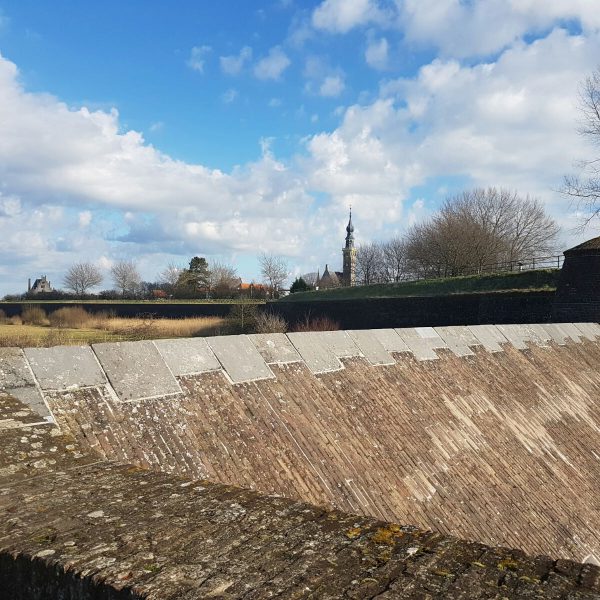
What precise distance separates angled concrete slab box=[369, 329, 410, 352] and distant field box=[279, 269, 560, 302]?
2048 centimetres

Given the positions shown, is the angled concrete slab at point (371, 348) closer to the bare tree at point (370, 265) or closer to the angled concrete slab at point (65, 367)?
the angled concrete slab at point (65, 367)

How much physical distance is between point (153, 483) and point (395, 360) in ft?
12.3

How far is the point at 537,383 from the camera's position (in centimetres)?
713

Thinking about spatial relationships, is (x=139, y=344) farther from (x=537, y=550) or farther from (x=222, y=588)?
(x=537, y=550)

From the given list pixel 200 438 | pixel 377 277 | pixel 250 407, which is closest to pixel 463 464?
pixel 250 407

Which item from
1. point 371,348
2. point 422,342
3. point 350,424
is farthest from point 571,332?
point 350,424

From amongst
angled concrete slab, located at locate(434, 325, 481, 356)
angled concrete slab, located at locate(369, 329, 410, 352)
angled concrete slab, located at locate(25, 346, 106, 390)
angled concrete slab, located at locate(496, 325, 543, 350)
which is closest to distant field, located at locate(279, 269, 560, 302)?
angled concrete slab, located at locate(496, 325, 543, 350)

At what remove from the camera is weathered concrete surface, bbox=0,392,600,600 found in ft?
4.79

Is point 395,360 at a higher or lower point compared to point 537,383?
higher

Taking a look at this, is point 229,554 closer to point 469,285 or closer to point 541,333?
point 541,333

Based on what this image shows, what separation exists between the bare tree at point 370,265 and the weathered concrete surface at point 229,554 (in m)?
67.7

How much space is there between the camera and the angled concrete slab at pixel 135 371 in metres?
3.50

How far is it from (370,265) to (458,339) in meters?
66.1

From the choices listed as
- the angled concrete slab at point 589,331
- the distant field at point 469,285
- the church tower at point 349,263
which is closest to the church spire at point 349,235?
the church tower at point 349,263
